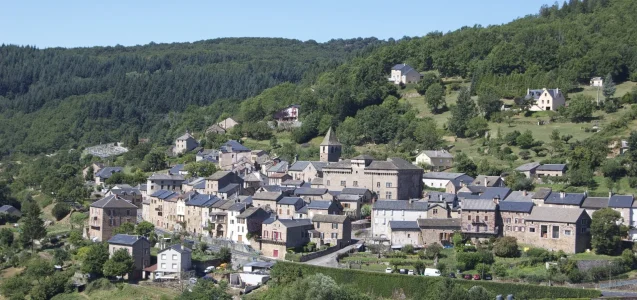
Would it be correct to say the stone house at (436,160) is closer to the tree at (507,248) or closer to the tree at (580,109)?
the tree at (580,109)

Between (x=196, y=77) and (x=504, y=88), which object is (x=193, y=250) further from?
(x=196, y=77)

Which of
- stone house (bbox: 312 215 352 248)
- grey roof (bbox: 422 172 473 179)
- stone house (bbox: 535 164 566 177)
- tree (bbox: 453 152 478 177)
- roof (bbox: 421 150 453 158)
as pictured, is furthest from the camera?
roof (bbox: 421 150 453 158)

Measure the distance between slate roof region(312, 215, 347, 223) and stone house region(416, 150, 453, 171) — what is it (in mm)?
17137

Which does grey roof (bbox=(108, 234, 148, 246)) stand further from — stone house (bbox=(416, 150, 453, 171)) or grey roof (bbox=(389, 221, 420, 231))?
stone house (bbox=(416, 150, 453, 171))

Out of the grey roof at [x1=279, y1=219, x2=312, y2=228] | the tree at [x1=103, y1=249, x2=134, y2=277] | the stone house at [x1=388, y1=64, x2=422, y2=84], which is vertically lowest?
the tree at [x1=103, y1=249, x2=134, y2=277]

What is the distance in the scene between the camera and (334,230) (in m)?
57.0

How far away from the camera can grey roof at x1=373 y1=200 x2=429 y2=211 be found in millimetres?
58281

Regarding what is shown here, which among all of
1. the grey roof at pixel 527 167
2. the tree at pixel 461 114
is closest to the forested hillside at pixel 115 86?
the tree at pixel 461 114

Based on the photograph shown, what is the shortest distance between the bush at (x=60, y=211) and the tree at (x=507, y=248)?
3437 centimetres

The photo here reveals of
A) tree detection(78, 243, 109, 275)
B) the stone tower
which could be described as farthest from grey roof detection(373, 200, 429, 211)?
tree detection(78, 243, 109, 275)

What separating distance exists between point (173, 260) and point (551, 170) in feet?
85.6

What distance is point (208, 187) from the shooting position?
6775 cm

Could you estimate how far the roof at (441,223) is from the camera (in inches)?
2186

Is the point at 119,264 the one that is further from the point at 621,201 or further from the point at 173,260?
the point at 621,201
